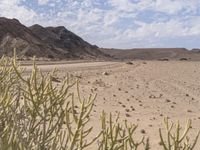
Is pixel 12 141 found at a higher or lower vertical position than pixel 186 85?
higher

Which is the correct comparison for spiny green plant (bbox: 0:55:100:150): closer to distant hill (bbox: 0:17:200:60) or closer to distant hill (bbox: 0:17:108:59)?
distant hill (bbox: 0:17:108:59)

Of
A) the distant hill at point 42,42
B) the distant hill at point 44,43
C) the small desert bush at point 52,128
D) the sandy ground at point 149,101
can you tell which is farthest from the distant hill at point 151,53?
the small desert bush at point 52,128

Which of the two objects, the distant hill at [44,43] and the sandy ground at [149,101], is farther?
the distant hill at [44,43]

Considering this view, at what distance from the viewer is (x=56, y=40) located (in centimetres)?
8225

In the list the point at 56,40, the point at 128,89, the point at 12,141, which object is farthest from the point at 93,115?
the point at 56,40

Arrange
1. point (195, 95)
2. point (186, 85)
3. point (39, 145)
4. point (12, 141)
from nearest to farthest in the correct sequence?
point (12, 141) < point (39, 145) < point (195, 95) < point (186, 85)

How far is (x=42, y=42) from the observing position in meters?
72.6

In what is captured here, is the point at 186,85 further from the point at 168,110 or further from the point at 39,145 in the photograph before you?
the point at 39,145

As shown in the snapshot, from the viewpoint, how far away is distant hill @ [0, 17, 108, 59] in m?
61.8

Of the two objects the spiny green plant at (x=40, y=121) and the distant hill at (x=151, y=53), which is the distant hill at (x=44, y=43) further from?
the spiny green plant at (x=40, y=121)

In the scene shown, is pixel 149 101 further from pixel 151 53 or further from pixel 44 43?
pixel 151 53

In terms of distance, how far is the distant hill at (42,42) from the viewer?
61812 mm

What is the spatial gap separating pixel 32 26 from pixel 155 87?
2672 inches

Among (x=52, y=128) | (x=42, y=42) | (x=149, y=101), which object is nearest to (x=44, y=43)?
(x=42, y=42)
